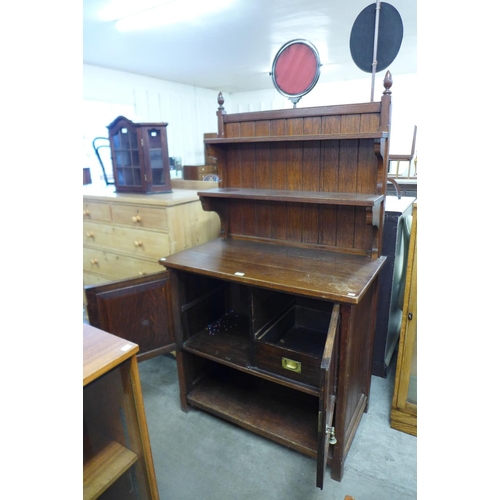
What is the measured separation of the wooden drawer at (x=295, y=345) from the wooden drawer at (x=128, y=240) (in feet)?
2.76

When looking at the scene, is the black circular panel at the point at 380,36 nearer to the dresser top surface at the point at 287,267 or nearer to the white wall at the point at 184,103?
the dresser top surface at the point at 287,267

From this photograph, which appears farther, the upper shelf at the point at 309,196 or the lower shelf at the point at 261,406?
the lower shelf at the point at 261,406

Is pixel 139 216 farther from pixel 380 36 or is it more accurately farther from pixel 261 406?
pixel 380 36

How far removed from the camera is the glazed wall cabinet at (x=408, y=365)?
153 cm

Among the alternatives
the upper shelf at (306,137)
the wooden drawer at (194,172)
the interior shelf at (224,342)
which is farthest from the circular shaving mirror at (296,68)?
the wooden drawer at (194,172)

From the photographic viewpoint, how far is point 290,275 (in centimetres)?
142

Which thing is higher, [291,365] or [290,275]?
[290,275]

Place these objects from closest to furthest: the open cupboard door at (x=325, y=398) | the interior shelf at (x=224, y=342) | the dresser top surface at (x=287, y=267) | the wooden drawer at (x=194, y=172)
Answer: the open cupboard door at (x=325, y=398)
the dresser top surface at (x=287, y=267)
the interior shelf at (x=224, y=342)
the wooden drawer at (x=194, y=172)

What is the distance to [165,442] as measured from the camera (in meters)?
1.66

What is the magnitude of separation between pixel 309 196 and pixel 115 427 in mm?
1147

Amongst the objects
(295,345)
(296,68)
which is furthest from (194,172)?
(295,345)
